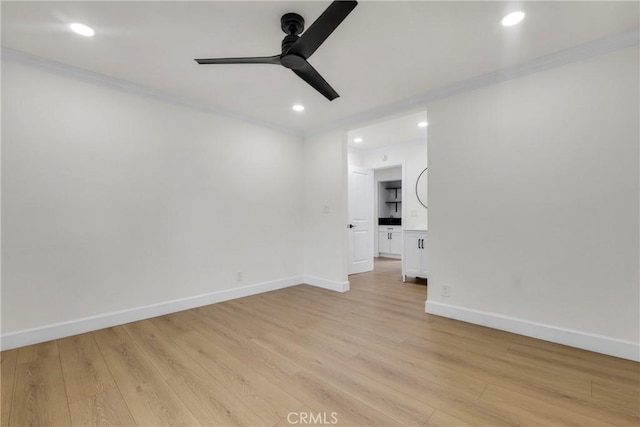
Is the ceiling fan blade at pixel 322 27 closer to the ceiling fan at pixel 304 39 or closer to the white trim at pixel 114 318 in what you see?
the ceiling fan at pixel 304 39

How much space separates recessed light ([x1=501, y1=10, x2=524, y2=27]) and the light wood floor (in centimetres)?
251

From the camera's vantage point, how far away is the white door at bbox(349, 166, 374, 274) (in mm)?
5301

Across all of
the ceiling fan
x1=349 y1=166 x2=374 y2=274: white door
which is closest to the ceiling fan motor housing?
the ceiling fan

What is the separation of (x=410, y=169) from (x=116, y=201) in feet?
16.3

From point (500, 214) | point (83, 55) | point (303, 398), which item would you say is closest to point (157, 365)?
point (303, 398)

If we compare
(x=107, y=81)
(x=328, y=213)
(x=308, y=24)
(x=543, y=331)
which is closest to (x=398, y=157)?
(x=328, y=213)

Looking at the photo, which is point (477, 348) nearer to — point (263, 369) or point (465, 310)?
point (465, 310)

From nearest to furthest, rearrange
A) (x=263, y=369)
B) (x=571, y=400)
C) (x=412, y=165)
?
(x=571, y=400) → (x=263, y=369) → (x=412, y=165)

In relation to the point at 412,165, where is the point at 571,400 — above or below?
below

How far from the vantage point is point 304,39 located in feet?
5.65

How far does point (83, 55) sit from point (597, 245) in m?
4.63

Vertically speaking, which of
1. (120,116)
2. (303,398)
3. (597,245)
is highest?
(120,116)

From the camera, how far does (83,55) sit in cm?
244

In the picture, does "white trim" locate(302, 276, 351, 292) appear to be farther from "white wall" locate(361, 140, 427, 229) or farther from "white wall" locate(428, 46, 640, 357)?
"white wall" locate(361, 140, 427, 229)
